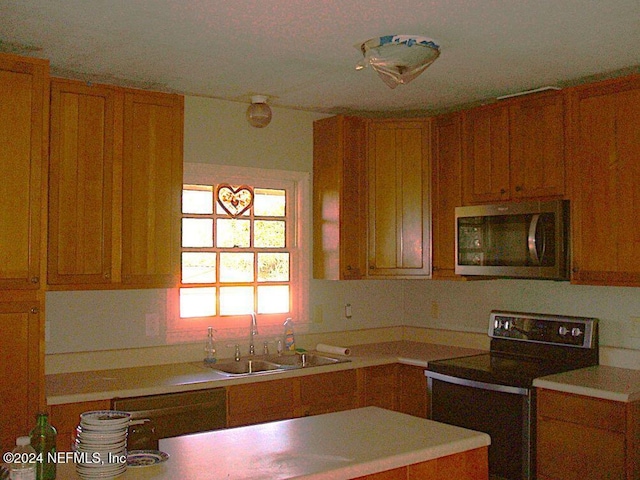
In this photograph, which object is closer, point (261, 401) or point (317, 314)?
point (261, 401)

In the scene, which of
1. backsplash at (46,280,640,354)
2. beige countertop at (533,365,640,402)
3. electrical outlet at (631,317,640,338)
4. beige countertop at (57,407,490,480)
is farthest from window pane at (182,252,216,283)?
electrical outlet at (631,317,640,338)

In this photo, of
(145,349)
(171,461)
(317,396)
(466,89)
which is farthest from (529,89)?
(171,461)

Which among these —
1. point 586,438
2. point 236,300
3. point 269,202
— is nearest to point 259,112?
point 269,202

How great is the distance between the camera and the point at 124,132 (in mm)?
3396

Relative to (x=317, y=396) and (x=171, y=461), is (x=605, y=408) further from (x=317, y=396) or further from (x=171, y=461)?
(x=171, y=461)

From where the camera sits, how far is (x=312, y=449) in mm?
2051

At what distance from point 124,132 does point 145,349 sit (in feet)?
4.00

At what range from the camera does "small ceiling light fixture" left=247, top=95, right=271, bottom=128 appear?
3.88 metres

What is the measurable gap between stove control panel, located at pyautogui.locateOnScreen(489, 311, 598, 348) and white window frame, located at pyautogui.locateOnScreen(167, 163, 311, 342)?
1.25 m

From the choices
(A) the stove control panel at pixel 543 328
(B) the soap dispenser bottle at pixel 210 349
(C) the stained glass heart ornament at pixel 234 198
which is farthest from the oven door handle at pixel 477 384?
(C) the stained glass heart ornament at pixel 234 198

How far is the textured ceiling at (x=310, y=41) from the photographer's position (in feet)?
8.39

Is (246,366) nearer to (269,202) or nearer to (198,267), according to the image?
(198,267)

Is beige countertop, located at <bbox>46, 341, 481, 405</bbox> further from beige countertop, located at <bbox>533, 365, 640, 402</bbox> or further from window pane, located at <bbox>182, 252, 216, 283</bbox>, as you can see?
beige countertop, located at <bbox>533, 365, 640, 402</bbox>

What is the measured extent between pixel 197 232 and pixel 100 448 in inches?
91.8
